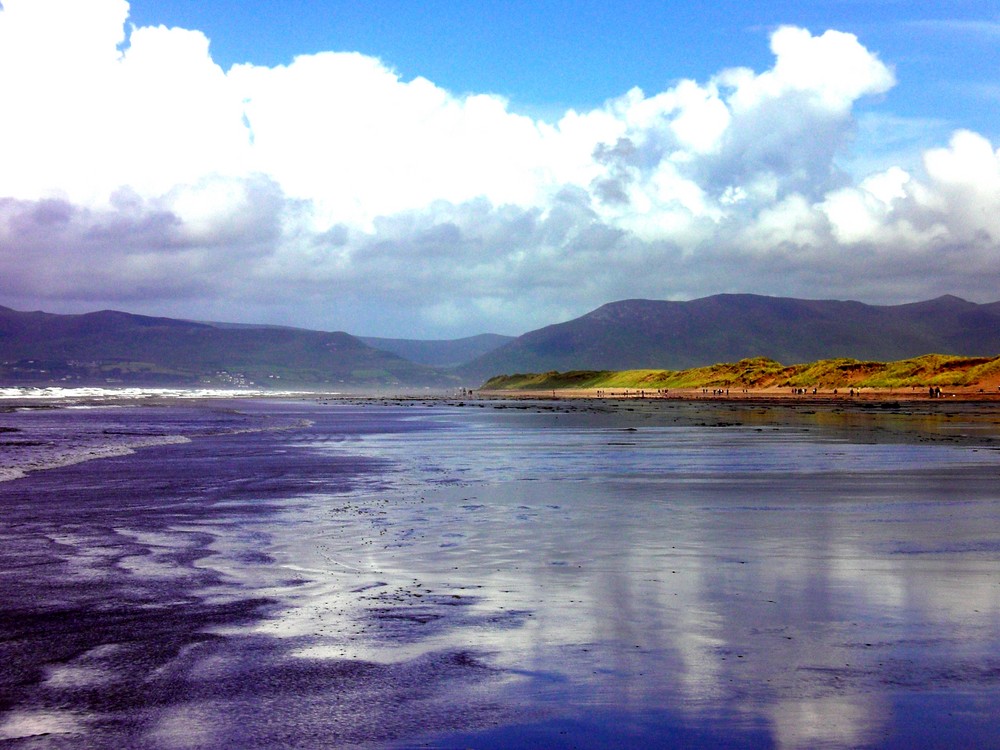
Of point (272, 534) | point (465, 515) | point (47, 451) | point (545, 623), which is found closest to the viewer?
point (545, 623)

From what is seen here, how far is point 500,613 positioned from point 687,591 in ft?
8.87

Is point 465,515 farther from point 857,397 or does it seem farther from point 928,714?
point 857,397

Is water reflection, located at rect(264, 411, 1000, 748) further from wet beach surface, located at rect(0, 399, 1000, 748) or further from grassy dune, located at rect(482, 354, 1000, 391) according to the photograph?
grassy dune, located at rect(482, 354, 1000, 391)

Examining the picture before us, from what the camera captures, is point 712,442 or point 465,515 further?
point 712,442

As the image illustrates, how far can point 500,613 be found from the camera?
11508 millimetres

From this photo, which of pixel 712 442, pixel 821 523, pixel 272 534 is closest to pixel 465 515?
pixel 272 534

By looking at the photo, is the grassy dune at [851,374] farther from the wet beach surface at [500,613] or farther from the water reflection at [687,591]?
the wet beach surface at [500,613]

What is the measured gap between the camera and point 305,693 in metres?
8.49

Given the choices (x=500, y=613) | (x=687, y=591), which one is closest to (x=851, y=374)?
(x=687, y=591)

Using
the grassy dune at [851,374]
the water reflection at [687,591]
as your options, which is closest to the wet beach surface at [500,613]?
the water reflection at [687,591]

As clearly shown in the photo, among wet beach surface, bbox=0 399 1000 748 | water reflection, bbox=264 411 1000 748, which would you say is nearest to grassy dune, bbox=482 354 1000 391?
water reflection, bbox=264 411 1000 748

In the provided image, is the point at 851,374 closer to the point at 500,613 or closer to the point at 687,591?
the point at 687,591

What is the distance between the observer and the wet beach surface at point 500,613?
7.80 m

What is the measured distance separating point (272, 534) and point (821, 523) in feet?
34.9
